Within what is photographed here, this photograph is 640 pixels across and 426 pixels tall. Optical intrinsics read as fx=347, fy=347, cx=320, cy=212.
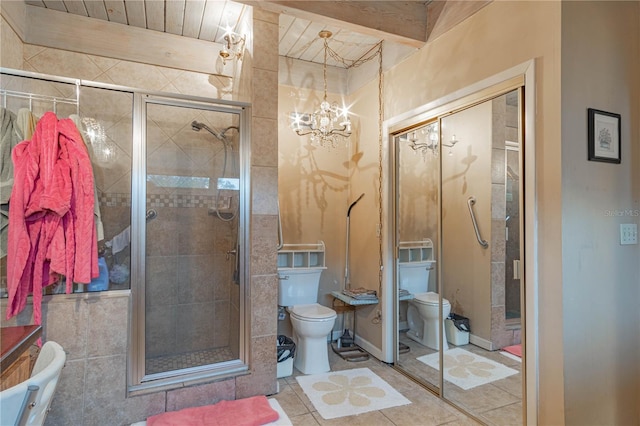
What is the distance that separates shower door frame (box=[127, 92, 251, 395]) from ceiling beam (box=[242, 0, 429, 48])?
0.70m

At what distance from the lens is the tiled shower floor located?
89.4 inches

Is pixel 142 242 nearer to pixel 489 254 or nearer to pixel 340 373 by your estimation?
pixel 340 373

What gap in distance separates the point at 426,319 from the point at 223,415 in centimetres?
159

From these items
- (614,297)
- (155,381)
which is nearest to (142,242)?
(155,381)

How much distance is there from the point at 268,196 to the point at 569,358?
1.96 meters

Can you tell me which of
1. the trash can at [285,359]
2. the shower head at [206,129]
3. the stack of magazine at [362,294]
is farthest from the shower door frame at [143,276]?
the stack of magazine at [362,294]

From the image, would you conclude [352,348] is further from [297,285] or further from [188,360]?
[188,360]

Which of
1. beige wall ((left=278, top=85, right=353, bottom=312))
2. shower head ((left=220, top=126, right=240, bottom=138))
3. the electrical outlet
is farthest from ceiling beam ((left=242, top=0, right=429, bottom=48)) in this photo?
the electrical outlet

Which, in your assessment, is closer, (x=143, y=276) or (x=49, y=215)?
(x=49, y=215)

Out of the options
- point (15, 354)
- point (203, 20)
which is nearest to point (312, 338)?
point (15, 354)

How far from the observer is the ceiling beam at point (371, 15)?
2240mm

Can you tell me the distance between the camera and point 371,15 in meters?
Answer: 2.40

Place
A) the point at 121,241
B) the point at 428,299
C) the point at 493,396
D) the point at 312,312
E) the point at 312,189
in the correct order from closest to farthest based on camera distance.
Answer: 1. the point at 493,396
2. the point at 121,241
3. the point at 428,299
4. the point at 312,312
5. the point at 312,189

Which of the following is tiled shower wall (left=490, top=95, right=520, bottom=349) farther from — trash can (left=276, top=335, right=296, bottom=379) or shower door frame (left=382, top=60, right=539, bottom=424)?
trash can (left=276, top=335, right=296, bottom=379)
